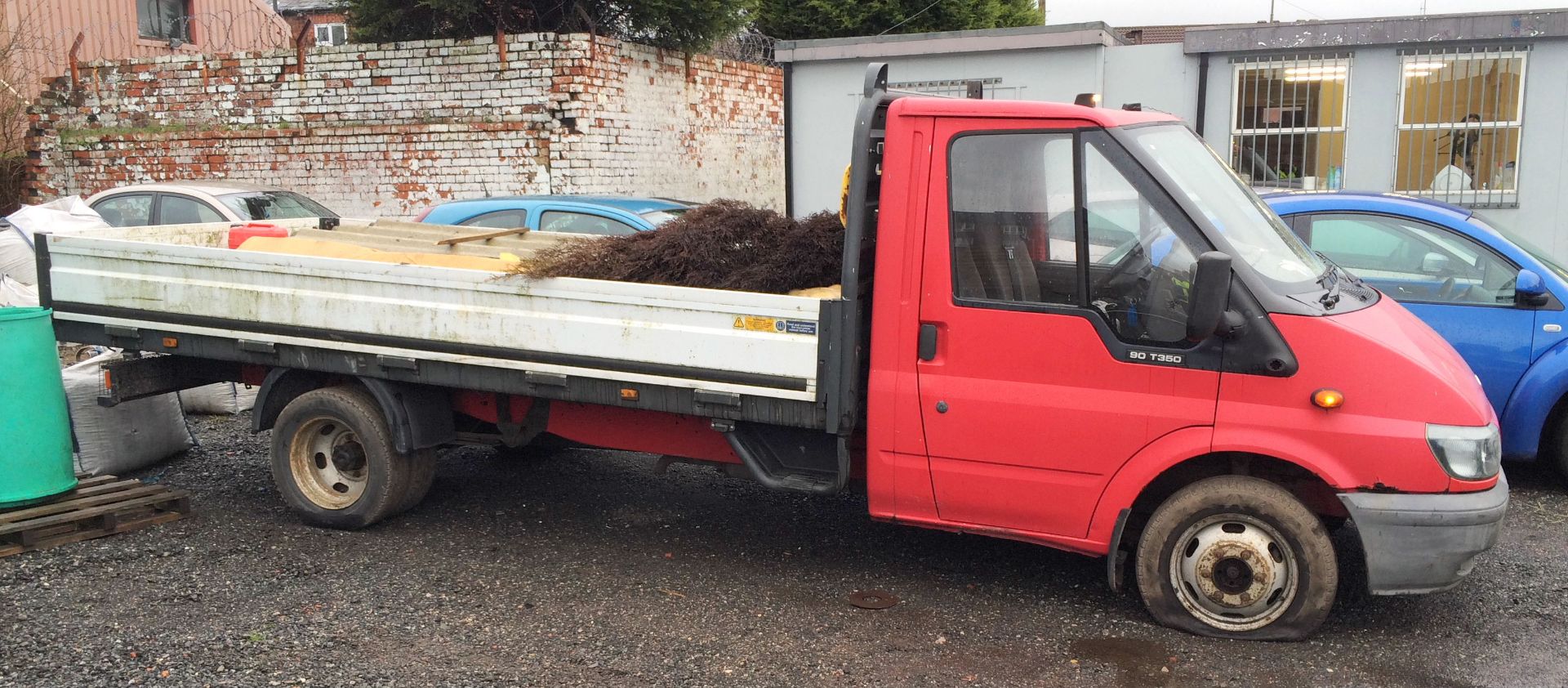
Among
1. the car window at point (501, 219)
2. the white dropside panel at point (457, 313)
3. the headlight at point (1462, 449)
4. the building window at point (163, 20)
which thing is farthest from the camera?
the building window at point (163, 20)

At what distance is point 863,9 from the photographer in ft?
78.4

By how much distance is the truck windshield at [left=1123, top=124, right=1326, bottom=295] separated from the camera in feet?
14.8

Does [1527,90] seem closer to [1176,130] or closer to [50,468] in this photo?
[1176,130]

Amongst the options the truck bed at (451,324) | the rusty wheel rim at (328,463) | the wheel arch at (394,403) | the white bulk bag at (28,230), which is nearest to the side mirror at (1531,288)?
the truck bed at (451,324)

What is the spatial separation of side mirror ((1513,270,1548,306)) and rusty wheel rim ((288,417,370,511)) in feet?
19.5

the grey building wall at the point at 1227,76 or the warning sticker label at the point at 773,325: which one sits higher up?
the grey building wall at the point at 1227,76

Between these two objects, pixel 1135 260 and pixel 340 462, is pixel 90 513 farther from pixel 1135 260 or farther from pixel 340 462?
pixel 1135 260

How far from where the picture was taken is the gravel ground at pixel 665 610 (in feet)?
14.3

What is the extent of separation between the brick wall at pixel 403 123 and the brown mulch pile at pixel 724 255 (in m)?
8.78

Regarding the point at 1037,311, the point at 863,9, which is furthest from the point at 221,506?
the point at 863,9

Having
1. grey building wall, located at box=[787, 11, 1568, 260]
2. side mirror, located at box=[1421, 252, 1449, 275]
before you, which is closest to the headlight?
side mirror, located at box=[1421, 252, 1449, 275]

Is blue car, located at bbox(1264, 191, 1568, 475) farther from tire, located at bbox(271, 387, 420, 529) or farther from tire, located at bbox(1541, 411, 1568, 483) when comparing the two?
tire, located at bbox(271, 387, 420, 529)

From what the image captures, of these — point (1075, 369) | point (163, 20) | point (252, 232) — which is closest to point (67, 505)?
point (252, 232)

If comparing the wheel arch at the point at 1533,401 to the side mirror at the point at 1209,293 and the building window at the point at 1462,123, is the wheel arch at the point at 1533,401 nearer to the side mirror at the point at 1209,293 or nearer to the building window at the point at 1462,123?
the side mirror at the point at 1209,293
